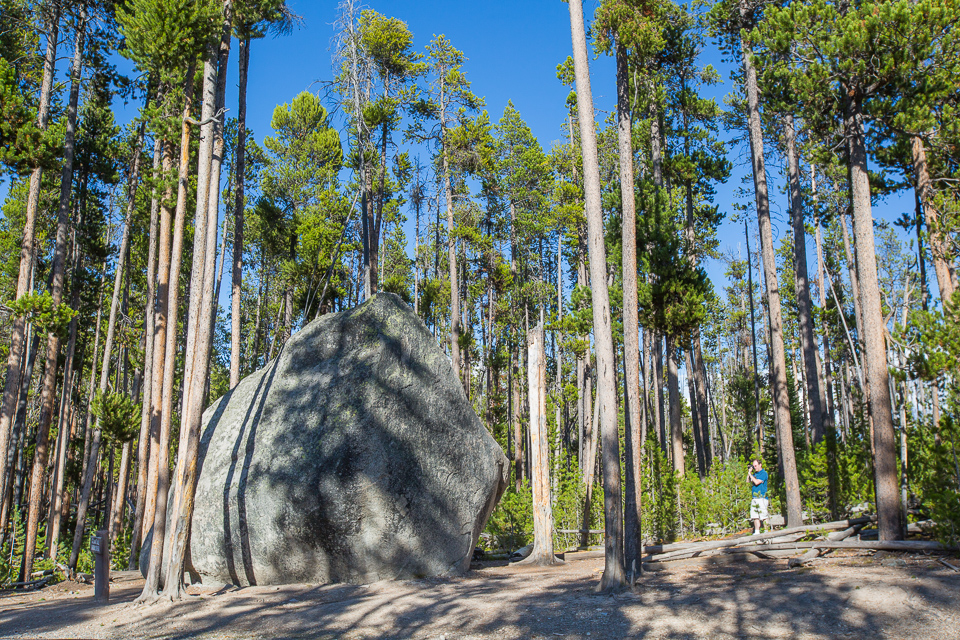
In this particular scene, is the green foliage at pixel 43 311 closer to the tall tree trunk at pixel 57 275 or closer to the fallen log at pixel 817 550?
the tall tree trunk at pixel 57 275

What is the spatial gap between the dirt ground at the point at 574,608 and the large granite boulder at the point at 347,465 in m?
0.48

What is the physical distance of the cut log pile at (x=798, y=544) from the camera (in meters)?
8.00

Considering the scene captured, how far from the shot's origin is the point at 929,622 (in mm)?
4652

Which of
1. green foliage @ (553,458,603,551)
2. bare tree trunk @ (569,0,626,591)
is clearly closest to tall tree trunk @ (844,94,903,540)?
bare tree trunk @ (569,0,626,591)

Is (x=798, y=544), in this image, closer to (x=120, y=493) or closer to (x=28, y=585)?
(x=28, y=585)

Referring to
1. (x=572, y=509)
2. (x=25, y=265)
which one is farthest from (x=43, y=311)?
(x=572, y=509)

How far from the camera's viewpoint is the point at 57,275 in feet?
40.4

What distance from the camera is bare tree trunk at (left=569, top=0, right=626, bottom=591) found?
688 cm

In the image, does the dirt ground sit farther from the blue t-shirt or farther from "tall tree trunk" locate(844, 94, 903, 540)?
the blue t-shirt

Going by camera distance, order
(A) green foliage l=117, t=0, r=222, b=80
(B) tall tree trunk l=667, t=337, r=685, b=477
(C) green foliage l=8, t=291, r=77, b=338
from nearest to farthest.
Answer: (A) green foliage l=117, t=0, r=222, b=80
(C) green foliage l=8, t=291, r=77, b=338
(B) tall tree trunk l=667, t=337, r=685, b=477

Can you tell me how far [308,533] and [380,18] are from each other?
16.7 metres

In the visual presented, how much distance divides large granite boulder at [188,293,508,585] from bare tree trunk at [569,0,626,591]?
112 inches

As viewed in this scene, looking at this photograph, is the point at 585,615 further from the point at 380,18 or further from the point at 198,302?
the point at 380,18

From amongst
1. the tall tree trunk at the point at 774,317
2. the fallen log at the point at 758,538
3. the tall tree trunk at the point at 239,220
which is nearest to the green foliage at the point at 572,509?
the tall tree trunk at the point at 774,317
